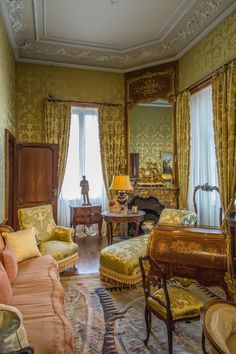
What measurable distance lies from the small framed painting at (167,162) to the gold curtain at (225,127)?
1.75 metres

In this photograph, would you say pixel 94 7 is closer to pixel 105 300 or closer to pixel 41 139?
pixel 41 139

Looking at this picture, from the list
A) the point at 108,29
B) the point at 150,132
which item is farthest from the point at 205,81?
the point at 108,29

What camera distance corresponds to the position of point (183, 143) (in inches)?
219

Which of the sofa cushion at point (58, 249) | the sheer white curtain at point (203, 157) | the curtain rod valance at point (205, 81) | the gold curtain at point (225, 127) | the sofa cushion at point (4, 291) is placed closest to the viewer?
the sofa cushion at point (4, 291)

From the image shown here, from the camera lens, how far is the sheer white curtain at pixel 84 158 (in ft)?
21.3

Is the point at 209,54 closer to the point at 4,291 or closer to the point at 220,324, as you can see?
the point at 220,324

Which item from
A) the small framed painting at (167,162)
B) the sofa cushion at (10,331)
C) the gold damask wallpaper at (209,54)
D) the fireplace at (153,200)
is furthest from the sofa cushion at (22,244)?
the gold damask wallpaper at (209,54)

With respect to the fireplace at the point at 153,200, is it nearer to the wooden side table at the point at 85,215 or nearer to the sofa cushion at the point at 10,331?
the wooden side table at the point at 85,215

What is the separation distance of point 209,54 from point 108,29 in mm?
1785

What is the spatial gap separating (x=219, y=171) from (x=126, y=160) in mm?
2556

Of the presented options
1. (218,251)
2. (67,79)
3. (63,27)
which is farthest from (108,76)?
(218,251)

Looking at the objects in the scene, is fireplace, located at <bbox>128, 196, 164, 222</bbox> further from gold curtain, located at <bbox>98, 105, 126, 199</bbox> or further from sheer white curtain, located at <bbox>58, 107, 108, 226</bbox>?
sheer white curtain, located at <bbox>58, 107, 108, 226</bbox>

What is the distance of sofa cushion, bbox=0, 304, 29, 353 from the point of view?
1.17m

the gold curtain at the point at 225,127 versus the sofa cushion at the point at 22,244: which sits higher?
the gold curtain at the point at 225,127
